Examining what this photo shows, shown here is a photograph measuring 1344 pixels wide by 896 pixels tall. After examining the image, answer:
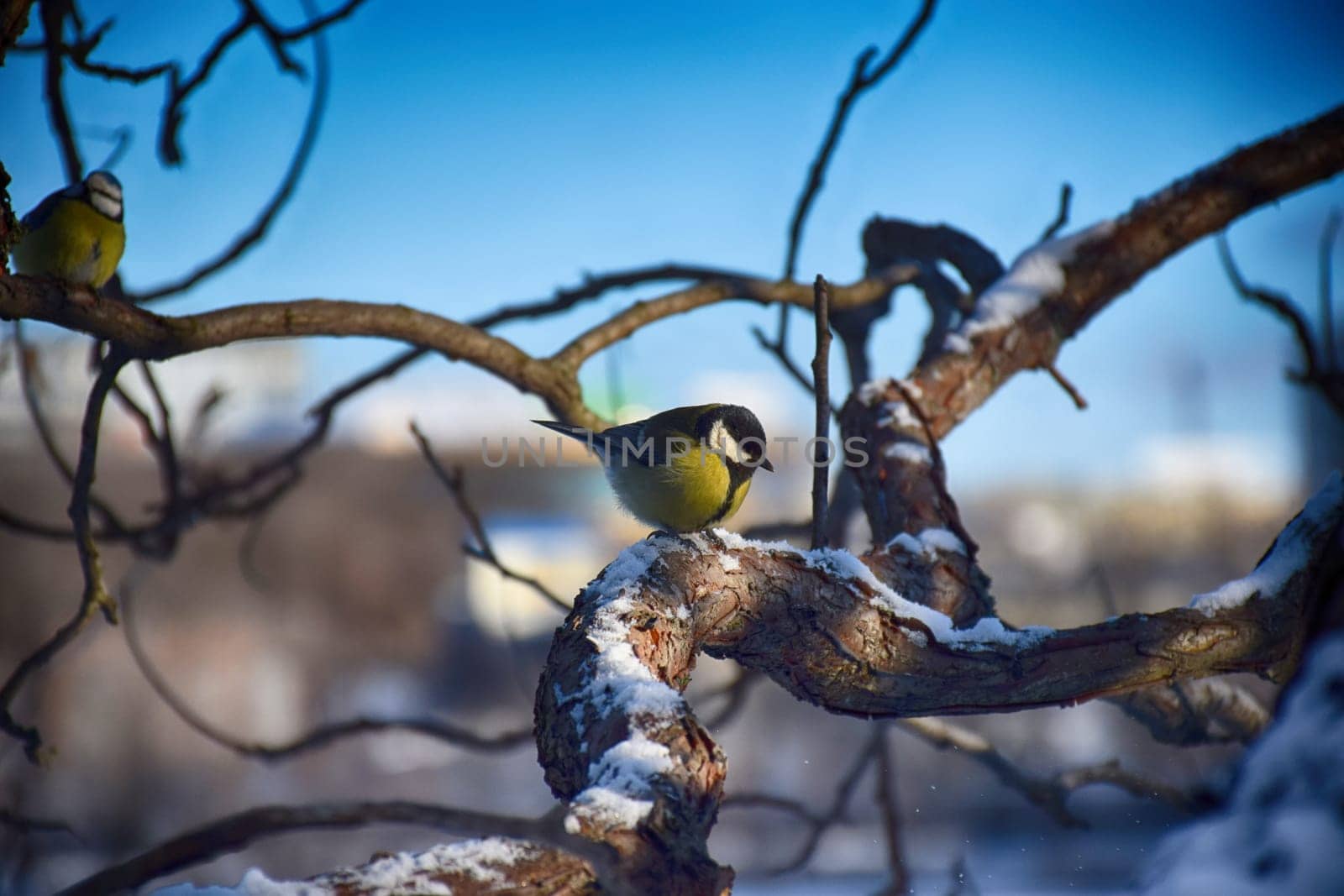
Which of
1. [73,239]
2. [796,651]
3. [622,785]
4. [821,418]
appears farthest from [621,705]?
[73,239]

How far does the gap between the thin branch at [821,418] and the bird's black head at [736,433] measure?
1.25 ft

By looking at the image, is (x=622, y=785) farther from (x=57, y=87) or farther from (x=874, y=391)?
(x=57, y=87)

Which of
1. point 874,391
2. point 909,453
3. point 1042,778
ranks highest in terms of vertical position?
point 874,391

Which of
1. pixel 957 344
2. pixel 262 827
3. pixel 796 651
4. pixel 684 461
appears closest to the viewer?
pixel 262 827

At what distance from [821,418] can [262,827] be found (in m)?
0.98

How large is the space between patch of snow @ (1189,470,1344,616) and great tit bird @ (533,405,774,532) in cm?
84

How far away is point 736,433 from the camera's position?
1869 millimetres

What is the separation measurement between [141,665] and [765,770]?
16.8ft

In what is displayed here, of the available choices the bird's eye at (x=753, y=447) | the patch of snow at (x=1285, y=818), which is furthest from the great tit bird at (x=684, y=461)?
the patch of snow at (x=1285, y=818)

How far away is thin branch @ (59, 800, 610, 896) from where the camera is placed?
0.92 m

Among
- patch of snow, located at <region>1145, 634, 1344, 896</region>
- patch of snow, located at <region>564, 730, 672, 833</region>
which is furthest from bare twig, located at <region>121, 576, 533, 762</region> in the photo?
patch of snow, located at <region>1145, 634, 1344, 896</region>

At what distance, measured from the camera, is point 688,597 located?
1102 mm

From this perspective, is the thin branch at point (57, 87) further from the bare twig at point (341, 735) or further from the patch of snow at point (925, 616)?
the patch of snow at point (925, 616)

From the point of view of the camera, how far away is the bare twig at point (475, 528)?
1941 millimetres
